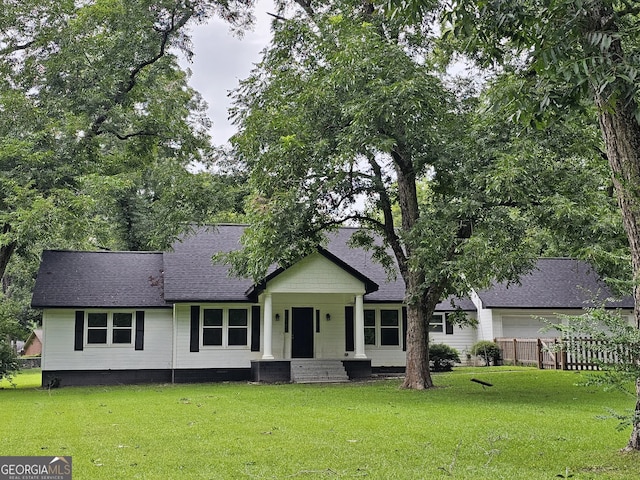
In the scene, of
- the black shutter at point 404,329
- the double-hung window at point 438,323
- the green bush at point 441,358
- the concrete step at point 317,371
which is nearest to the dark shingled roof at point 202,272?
the concrete step at point 317,371

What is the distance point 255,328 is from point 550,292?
12.7 meters

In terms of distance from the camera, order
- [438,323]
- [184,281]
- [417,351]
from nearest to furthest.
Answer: [417,351] → [184,281] → [438,323]

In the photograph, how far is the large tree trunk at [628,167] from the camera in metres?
6.81

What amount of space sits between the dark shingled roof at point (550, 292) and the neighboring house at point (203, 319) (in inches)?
208

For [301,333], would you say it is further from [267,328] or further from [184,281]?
[184,281]

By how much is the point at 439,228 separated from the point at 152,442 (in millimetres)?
7721

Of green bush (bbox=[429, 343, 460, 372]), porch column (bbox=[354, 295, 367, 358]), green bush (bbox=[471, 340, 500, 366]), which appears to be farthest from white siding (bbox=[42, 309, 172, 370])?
green bush (bbox=[471, 340, 500, 366])

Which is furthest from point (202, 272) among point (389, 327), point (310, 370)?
point (389, 327)

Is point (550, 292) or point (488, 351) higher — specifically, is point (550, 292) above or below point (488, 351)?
above

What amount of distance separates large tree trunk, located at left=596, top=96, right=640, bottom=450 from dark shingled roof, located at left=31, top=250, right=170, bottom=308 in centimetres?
1652

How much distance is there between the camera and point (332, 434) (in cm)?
888

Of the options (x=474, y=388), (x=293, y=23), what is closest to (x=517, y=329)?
(x=474, y=388)

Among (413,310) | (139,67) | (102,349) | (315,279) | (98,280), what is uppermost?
(139,67)

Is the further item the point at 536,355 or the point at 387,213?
the point at 536,355
